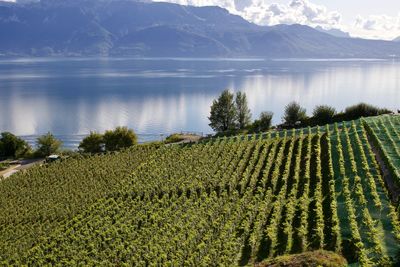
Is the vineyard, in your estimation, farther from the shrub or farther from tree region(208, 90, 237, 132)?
tree region(208, 90, 237, 132)

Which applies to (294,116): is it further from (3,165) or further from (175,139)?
(3,165)

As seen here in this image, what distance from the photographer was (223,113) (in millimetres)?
79188

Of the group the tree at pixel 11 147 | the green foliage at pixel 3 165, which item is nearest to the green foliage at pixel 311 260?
the green foliage at pixel 3 165

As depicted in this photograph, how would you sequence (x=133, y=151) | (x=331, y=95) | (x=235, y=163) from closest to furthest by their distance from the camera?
(x=235, y=163)
(x=133, y=151)
(x=331, y=95)

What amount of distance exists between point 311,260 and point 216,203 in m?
13.3

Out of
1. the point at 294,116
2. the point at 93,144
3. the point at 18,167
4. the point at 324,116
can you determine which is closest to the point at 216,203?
the point at 18,167

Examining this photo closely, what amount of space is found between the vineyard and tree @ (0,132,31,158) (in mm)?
16996

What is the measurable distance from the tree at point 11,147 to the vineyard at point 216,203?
16996 millimetres

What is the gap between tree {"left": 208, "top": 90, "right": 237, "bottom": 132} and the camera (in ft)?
259

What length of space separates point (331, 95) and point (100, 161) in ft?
426

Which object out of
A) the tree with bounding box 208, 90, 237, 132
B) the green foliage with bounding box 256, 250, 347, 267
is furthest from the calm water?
the green foliage with bounding box 256, 250, 347, 267

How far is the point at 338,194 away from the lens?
34.5 m

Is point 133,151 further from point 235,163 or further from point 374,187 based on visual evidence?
point 374,187

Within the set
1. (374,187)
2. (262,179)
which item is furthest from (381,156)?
(262,179)
